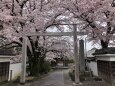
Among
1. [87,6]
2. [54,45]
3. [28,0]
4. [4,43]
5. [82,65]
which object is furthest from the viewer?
[54,45]

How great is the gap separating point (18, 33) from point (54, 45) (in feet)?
26.2

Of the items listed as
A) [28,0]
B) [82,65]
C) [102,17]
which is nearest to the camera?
[102,17]

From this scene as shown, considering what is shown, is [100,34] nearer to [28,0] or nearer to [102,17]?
[102,17]

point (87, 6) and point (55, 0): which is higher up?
point (55, 0)

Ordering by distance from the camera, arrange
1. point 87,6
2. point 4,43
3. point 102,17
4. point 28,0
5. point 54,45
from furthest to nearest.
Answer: point 54,45 → point 4,43 → point 28,0 → point 102,17 → point 87,6

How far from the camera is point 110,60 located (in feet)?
34.1

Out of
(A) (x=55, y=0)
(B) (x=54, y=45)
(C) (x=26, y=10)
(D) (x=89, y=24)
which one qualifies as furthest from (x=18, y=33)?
(B) (x=54, y=45)

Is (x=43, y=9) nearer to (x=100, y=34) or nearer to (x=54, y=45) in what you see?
(x=100, y=34)

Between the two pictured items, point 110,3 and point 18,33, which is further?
point 18,33

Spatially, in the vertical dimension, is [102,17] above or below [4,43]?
above

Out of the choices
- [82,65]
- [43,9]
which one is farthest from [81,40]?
[43,9]

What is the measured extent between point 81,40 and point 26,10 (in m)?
5.89

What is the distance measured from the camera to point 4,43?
16000 mm

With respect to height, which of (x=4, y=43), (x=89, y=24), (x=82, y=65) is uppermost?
(x=89, y=24)
